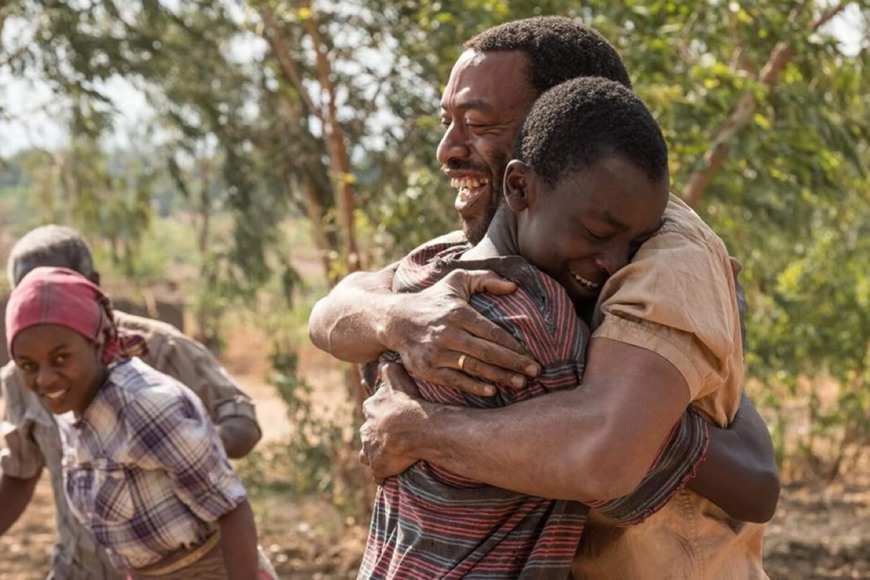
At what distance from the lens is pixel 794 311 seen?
781 cm

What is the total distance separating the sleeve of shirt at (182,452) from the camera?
3119mm

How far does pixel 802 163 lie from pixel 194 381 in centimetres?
249

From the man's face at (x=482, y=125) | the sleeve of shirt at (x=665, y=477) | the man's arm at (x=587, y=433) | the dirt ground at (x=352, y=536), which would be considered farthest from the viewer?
the dirt ground at (x=352, y=536)

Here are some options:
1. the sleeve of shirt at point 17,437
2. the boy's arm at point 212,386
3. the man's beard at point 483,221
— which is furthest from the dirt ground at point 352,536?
the man's beard at point 483,221

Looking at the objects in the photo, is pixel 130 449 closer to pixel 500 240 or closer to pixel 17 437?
pixel 17 437

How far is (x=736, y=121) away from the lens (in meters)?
5.05

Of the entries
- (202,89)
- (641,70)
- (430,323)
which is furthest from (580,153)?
(202,89)

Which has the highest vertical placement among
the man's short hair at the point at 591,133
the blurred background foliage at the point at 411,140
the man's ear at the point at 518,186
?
the man's short hair at the point at 591,133

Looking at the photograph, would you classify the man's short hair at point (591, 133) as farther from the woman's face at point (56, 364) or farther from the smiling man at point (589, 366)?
the woman's face at point (56, 364)

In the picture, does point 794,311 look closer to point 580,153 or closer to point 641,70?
point 641,70

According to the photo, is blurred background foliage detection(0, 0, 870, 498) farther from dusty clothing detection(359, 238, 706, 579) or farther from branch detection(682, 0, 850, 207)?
dusty clothing detection(359, 238, 706, 579)

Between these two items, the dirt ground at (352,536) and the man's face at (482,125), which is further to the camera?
the dirt ground at (352,536)

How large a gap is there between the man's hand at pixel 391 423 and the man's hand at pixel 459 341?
40 millimetres

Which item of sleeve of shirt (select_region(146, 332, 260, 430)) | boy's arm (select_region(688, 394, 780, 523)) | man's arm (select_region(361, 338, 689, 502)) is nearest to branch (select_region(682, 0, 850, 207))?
sleeve of shirt (select_region(146, 332, 260, 430))
